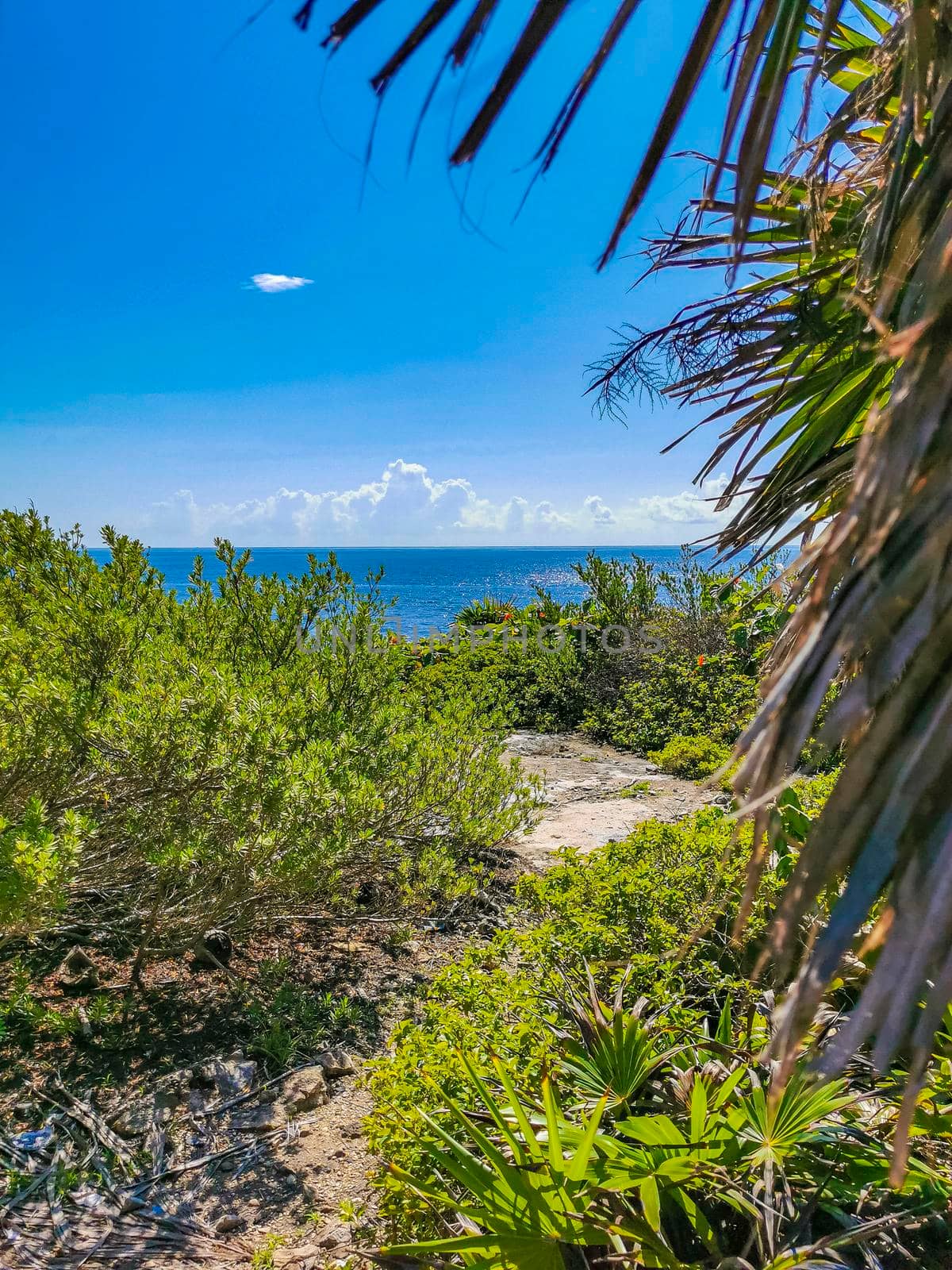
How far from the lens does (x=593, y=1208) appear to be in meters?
1.81

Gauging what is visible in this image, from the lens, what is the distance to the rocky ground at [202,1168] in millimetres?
2158

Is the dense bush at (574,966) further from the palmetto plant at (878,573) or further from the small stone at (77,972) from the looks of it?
the small stone at (77,972)

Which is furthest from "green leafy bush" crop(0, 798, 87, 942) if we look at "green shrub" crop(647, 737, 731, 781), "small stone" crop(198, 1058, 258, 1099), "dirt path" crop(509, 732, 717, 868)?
"green shrub" crop(647, 737, 731, 781)

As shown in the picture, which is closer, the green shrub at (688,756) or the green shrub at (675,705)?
the green shrub at (688,756)

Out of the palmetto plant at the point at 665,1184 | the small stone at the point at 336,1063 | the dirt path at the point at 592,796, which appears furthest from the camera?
the dirt path at the point at 592,796

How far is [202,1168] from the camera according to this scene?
2527 mm

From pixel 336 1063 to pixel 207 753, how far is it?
1.46 meters

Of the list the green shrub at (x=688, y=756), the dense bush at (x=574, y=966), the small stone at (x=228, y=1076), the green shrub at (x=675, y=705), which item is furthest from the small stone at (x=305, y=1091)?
the green shrub at (x=675, y=705)

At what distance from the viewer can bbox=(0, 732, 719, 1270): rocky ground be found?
2.16 m

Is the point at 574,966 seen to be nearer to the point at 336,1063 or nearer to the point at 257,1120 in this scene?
the point at 336,1063

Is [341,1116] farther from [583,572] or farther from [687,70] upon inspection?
[583,572]

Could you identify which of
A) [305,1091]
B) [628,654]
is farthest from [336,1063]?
[628,654]

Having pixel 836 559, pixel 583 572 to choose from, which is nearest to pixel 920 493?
pixel 836 559

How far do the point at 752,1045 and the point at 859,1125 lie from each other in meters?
0.33
